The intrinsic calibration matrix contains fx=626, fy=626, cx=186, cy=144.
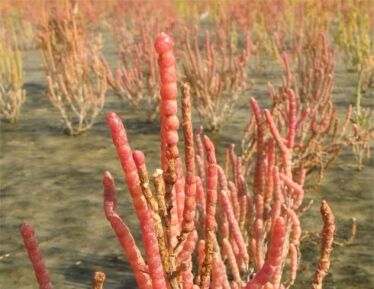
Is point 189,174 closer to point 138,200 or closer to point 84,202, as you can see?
point 138,200

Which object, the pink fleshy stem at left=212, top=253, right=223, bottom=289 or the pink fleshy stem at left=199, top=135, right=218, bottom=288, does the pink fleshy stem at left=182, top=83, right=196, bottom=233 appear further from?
the pink fleshy stem at left=212, top=253, right=223, bottom=289

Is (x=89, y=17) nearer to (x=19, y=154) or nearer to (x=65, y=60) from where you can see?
(x=65, y=60)

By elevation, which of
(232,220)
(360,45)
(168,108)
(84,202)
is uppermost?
(168,108)

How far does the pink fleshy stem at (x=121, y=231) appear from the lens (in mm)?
1152

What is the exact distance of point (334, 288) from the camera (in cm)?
274

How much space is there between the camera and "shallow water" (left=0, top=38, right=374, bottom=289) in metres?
3.00

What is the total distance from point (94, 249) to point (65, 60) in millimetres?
3357

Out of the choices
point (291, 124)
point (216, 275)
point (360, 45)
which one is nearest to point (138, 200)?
point (216, 275)

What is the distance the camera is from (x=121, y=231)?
115 cm

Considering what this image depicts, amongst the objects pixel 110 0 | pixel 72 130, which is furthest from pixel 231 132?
pixel 110 0

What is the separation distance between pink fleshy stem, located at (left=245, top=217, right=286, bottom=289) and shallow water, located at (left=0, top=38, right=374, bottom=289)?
170 centimetres

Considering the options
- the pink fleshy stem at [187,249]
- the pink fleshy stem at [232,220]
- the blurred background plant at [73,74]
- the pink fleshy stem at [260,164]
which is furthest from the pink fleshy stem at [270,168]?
the blurred background plant at [73,74]

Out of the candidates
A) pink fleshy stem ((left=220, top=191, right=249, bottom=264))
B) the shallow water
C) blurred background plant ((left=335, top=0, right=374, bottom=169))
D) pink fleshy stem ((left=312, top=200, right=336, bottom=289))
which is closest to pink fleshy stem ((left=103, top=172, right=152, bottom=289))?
pink fleshy stem ((left=312, top=200, right=336, bottom=289))

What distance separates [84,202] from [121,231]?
2897 mm
